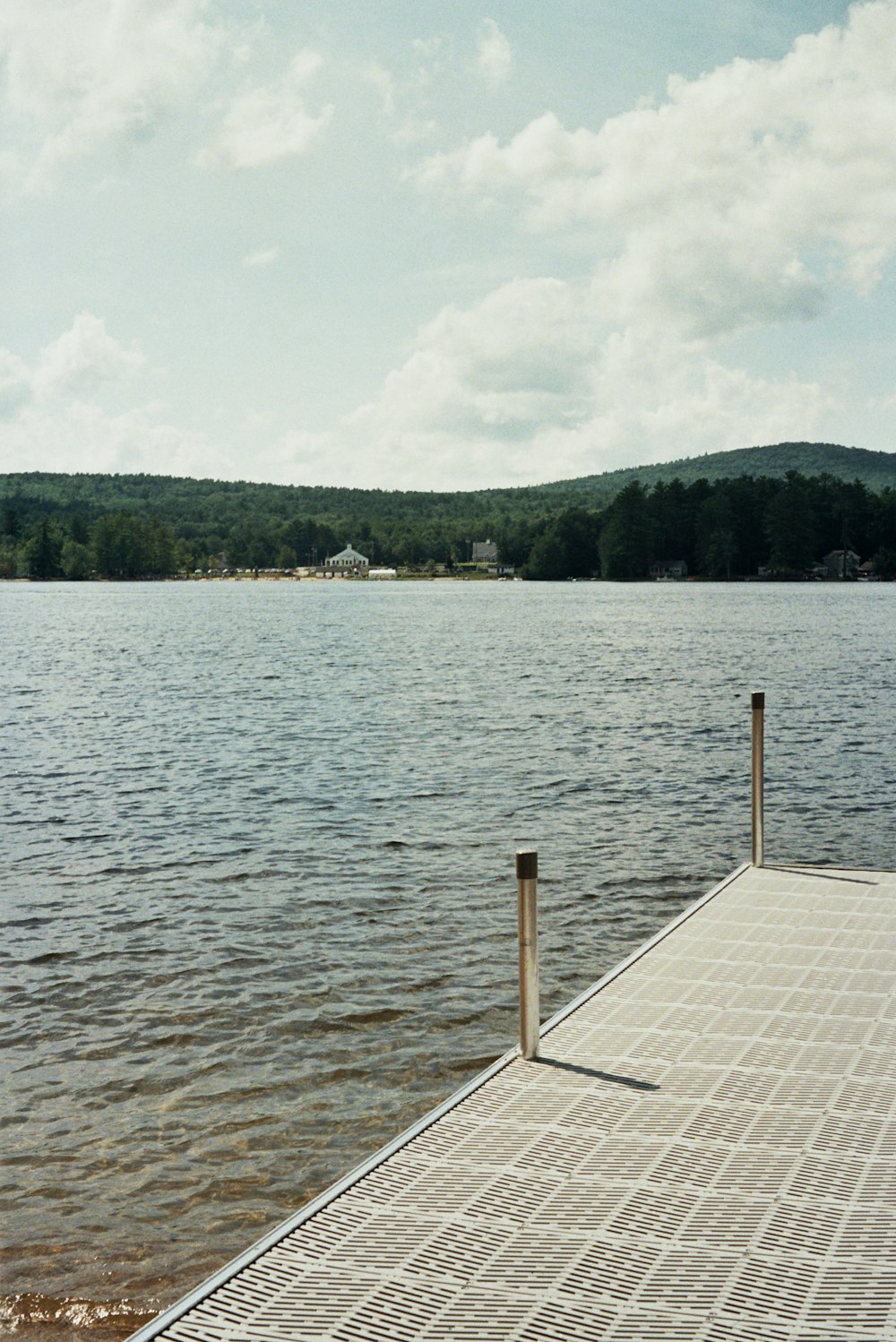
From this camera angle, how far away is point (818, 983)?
304 inches

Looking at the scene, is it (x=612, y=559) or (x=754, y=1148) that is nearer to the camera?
(x=754, y=1148)

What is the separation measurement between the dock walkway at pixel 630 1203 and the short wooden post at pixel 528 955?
14 cm

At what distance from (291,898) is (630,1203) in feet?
26.1

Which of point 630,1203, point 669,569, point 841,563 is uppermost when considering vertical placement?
point 841,563

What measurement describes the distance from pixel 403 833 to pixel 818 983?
8.62m

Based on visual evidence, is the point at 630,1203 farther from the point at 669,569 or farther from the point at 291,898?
the point at 669,569

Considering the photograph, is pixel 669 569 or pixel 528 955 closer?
pixel 528 955

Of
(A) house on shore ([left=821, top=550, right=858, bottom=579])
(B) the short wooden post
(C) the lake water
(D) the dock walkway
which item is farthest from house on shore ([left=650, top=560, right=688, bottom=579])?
(B) the short wooden post

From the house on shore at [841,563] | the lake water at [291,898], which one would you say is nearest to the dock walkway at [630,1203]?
the lake water at [291,898]

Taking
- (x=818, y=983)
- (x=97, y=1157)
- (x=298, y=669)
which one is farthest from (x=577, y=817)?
(x=298, y=669)

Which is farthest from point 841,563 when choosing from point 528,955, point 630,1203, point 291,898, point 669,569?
point 630,1203

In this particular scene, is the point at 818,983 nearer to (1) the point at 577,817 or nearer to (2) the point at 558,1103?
(2) the point at 558,1103

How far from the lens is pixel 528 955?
6574 mm

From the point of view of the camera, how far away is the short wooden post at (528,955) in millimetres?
6492
